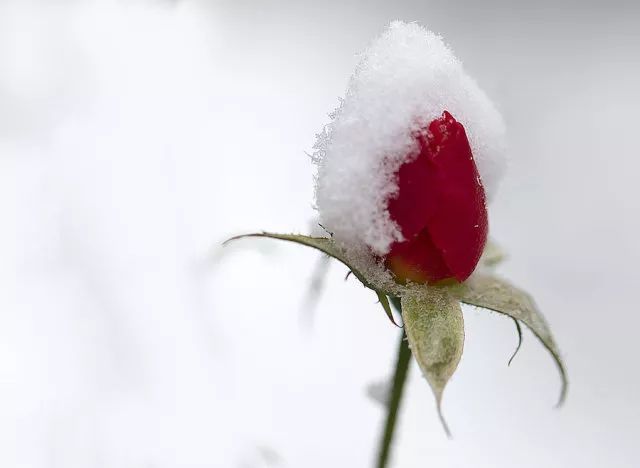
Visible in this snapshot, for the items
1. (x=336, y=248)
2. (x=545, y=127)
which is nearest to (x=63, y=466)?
(x=336, y=248)

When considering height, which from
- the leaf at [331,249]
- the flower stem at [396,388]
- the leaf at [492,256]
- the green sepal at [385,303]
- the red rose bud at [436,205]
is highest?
the leaf at [492,256]

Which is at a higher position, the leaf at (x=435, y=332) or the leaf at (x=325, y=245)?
the leaf at (x=325, y=245)

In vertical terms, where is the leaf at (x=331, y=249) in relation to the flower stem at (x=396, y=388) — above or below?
above
